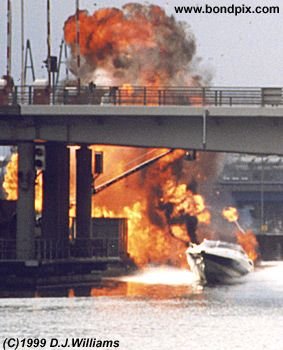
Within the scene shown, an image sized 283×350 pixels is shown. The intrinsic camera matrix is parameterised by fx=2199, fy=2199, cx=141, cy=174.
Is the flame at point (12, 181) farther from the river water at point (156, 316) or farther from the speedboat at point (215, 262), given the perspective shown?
the speedboat at point (215, 262)

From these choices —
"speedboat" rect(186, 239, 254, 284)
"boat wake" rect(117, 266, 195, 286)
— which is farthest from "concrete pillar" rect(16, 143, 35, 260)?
"boat wake" rect(117, 266, 195, 286)

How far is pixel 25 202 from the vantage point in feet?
453

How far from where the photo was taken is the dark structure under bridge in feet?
427

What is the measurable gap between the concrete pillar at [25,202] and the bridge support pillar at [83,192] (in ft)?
28.4

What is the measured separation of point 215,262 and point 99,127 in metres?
16.0

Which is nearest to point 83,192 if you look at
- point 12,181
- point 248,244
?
point 12,181

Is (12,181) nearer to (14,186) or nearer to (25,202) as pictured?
(14,186)

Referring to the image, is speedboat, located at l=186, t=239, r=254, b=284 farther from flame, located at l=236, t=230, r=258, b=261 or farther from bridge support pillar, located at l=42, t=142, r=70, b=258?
flame, located at l=236, t=230, r=258, b=261

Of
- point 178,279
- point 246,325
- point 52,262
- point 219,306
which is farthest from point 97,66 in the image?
point 246,325

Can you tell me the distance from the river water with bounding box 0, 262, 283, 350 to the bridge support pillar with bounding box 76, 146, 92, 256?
13.9 feet

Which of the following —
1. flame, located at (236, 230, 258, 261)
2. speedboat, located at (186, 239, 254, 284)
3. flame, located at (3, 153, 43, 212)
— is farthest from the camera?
flame, located at (236, 230, 258, 261)

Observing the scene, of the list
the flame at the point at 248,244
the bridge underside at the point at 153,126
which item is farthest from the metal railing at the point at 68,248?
the flame at the point at 248,244

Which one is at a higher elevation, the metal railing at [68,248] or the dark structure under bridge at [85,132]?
the dark structure under bridge at [85,132]

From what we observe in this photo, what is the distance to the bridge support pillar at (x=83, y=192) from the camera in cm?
14650
